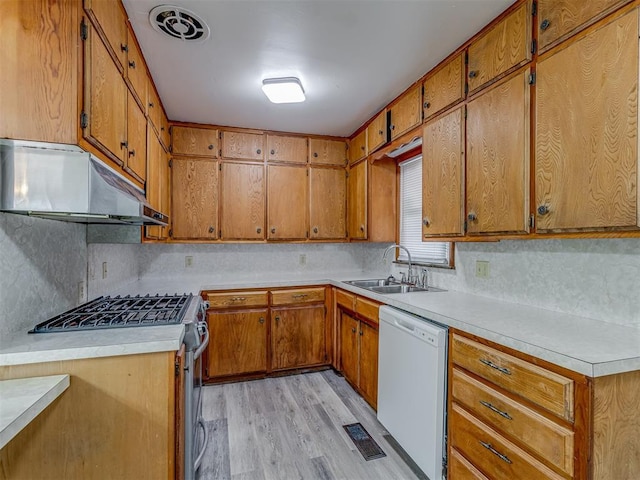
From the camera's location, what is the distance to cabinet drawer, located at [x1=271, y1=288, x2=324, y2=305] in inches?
120

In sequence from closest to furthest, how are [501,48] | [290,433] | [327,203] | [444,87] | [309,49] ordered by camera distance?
[501,48] < [309,49] < [444,87] < [290,433] < [327,203]

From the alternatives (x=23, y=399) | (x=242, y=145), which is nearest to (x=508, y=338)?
(x=23, y=399)

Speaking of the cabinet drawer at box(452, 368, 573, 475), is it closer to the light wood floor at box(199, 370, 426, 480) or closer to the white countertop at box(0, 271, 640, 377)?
the white countertop at box(0, 271, 640, 377)

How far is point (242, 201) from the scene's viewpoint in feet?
10.8

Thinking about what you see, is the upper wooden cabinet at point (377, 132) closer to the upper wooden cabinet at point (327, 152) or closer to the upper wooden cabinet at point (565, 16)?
the upper wooden cabinet at point (327, 152)

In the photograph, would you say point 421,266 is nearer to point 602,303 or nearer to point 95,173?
point 602,303

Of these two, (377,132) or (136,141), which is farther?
(377,132)

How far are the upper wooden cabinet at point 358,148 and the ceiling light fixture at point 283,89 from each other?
3.17ft

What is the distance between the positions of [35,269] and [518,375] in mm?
2050

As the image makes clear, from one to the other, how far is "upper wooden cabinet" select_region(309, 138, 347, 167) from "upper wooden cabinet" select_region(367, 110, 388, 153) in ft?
1.71

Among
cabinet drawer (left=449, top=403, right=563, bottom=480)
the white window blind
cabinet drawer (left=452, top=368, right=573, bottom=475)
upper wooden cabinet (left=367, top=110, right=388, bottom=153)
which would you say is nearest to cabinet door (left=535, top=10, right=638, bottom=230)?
cabinet drawer (left=452, top=368, right=573, bottom=475)

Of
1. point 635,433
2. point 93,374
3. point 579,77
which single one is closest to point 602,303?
point 635,433

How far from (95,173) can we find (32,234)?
486mm

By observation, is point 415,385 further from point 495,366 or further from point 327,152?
point 327,152
